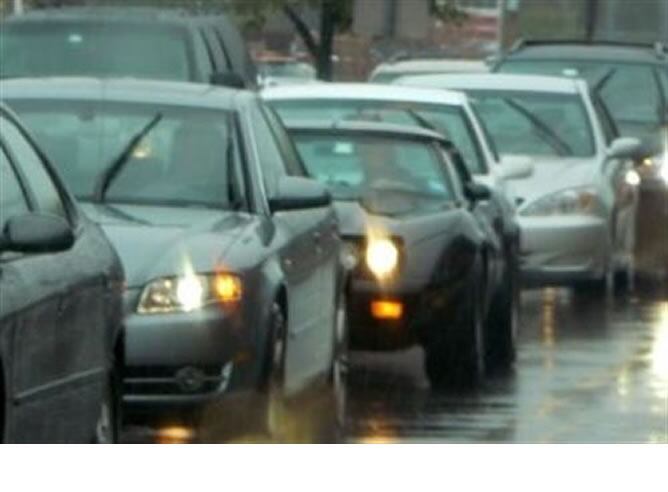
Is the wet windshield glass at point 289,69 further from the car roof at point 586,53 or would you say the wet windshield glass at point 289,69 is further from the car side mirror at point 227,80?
the car side mirror at point 227,80

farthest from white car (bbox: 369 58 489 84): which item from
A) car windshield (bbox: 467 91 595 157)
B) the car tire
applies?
the car tire

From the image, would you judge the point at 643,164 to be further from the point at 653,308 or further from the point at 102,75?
the point at 102,75

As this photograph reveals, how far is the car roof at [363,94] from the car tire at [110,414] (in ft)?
22.4

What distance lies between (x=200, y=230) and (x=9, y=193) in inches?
74.2

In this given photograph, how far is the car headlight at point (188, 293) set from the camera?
10.8m

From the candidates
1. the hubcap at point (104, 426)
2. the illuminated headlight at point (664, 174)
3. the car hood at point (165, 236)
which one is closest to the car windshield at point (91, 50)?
the illuminated headlight at point (664, 174)

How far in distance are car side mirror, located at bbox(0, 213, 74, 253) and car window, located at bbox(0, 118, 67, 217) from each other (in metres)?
0.44

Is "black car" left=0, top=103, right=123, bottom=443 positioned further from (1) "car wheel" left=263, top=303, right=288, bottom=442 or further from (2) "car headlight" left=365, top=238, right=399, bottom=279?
(2) "car headlight" left=365, top=238, right=399, bottom=279

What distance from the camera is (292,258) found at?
11.8 meters

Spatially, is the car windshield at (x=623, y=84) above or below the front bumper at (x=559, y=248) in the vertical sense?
below

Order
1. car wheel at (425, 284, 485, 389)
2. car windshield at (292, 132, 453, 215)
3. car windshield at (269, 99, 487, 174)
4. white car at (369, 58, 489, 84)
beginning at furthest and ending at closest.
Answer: white car at (369, 58, 489, 84) → car windshield at (269, 99, 487, 174) → car windshield at (292, 132, 453, 215) → car wheel at (425, 284, 485, 389)

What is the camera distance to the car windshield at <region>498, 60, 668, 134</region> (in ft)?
82.3

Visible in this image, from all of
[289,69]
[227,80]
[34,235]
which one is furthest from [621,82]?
[289,69]

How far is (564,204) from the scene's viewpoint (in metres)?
19.1
